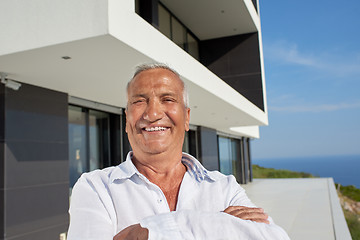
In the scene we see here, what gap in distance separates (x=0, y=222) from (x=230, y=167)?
15145 mm

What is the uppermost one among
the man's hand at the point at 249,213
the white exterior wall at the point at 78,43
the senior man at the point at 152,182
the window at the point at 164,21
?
the window at the point at 164,21

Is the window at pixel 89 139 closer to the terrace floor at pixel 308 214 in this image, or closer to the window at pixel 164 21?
the window at pixel 164 21

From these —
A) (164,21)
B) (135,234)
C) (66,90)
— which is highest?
(164,21)

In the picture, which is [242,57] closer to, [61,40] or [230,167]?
[230,167]

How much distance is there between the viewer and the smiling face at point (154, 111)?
1312 millimetres

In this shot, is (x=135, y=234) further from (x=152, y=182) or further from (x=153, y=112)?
(x=153, y=112)

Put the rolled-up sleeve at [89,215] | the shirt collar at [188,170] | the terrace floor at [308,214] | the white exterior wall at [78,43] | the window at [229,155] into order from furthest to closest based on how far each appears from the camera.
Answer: the window at [229,155] → the terrace floor at [308,214] → the white exterior wall at [78,43] → the shirt collar at [188,170] → the rolled-up sleeve at [89,215]

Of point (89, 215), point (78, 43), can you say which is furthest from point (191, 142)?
point (89, 215)

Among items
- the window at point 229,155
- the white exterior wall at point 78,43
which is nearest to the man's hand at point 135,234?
the white exterior wall at point 78,43

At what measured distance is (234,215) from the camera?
1.21m

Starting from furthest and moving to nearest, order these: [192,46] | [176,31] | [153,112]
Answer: [192,46] < [176,31] < [153,112]

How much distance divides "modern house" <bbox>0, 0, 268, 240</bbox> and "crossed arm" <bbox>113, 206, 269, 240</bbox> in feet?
2.13

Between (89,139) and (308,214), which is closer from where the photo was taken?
(89,139)

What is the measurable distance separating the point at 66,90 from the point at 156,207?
5575 mm
